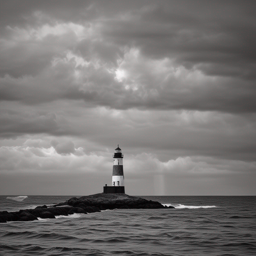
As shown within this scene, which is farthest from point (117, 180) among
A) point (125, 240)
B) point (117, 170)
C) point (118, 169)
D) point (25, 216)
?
point (125, 240)

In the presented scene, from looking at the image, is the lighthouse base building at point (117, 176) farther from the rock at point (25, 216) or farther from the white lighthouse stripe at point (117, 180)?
the rock at point (25, 216)

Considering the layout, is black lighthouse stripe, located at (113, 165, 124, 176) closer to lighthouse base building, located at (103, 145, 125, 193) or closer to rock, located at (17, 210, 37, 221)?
lighthouse base building, located at (103, 145, 125, 193)

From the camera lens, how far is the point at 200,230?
33031 mm

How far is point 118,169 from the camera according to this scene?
211 feet

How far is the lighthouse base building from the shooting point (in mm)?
63781

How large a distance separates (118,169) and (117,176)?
45.5 inches

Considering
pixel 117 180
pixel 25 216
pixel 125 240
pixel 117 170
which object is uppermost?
pixel 117 170

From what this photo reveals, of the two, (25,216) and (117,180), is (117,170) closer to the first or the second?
(117,180)

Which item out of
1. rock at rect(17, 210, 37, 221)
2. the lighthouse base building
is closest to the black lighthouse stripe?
the lighthouse base building

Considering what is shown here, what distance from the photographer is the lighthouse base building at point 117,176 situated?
209 feet

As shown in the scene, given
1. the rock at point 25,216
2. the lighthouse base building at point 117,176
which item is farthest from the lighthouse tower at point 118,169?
the rock at point 25,216

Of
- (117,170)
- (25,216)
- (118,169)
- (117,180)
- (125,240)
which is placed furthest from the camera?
(118,169)

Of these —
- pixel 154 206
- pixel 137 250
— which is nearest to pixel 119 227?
pixel 137 250

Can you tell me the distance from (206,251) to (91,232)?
34.7 ft
